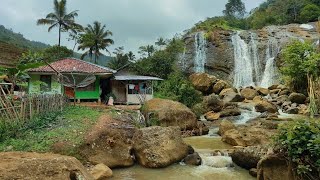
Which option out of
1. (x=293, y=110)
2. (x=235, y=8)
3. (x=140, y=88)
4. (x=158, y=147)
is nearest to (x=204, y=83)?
(x=140, y=88)

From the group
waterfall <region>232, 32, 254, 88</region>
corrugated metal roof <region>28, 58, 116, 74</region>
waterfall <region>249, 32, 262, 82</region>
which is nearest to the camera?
corrugated metal roof <region>28, 58, 116, 74</region>

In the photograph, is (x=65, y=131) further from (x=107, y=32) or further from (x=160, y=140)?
(x=107, y=32)

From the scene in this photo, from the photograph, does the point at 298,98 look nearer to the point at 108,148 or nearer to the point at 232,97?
the point at 232,97

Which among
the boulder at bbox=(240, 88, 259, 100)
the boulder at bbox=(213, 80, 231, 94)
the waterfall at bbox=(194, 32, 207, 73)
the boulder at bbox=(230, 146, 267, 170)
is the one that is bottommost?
the boulder at bbox=(230, 146, 267, 170)

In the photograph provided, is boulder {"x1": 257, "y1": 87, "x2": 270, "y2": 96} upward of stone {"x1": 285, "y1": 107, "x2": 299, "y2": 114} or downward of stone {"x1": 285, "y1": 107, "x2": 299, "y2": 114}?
upward

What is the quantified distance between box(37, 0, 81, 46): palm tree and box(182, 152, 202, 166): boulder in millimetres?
34717

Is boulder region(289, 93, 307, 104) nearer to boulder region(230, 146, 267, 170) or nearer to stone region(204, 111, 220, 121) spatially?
stone region(204, 111, 220, 121)

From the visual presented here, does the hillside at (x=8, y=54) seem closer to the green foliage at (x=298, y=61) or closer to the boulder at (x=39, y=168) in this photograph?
the boulder at (x=39, y=168)

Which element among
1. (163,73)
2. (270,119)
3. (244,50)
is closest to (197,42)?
(244,50)

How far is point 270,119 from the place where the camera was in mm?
20656

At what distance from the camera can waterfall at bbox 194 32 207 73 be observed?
37219 millimetres

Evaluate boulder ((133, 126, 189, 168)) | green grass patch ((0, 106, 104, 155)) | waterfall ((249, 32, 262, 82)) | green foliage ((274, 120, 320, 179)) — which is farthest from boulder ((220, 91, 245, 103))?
green foliage ((274, 120, 320, 179))

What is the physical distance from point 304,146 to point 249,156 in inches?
157

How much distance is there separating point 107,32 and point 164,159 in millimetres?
36479
